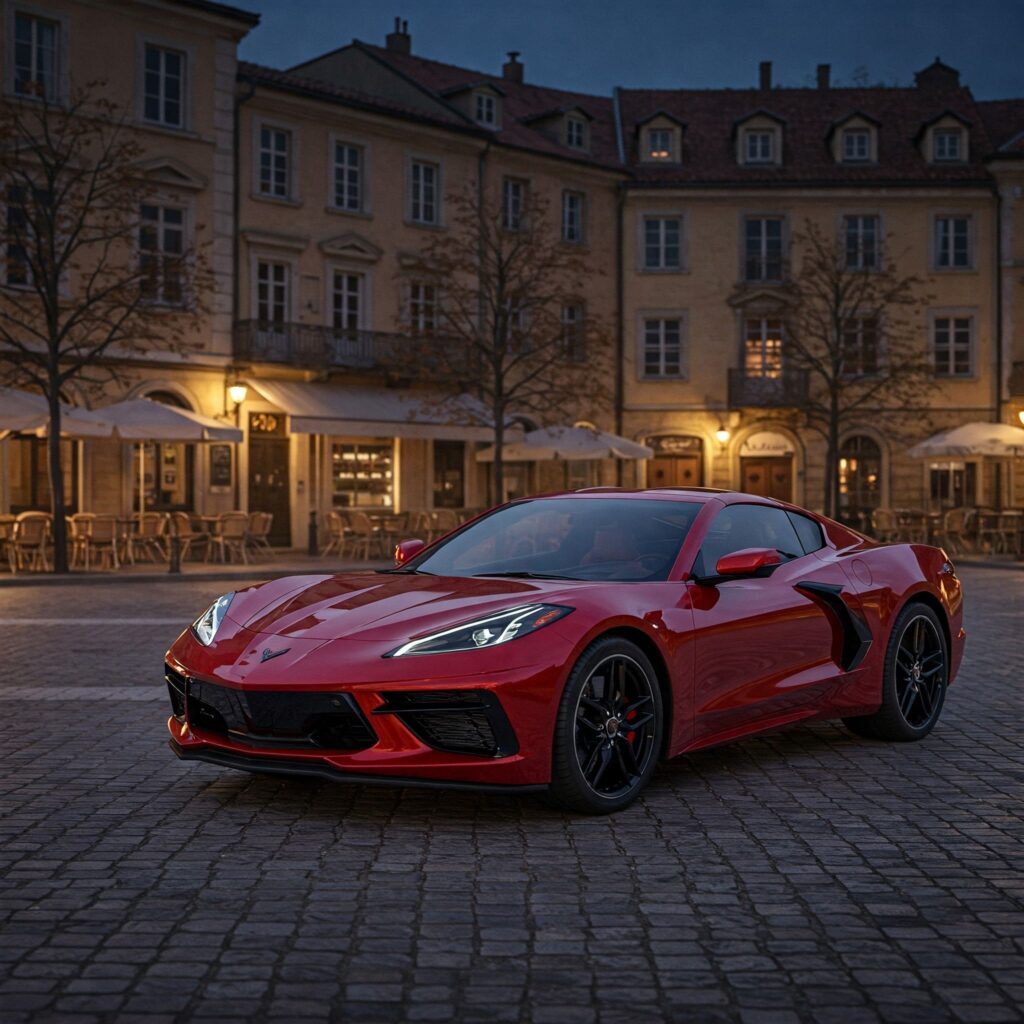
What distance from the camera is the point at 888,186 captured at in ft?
147

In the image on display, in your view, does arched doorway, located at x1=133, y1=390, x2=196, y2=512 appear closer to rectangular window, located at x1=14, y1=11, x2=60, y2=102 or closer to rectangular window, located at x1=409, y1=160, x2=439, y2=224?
rectangular window, located at x1=14, y1=11, x2=60, y2=102

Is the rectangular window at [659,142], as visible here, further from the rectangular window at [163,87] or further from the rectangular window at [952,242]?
the rectangular window at [163,87]

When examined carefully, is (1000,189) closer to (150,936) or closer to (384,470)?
(384,470)

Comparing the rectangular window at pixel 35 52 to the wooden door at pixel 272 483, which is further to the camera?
the wooden door at pixel 272 483

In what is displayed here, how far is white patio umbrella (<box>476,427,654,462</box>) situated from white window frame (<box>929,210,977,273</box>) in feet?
51.2

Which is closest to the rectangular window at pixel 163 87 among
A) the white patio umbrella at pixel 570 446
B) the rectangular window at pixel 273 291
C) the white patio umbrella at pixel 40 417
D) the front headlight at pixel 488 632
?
the rectangular window at pixel 273 291

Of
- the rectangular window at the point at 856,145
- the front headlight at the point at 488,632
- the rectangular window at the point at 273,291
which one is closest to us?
the front headlight at the point at 488,632

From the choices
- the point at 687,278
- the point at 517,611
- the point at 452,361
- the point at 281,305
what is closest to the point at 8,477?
the point at 281,305

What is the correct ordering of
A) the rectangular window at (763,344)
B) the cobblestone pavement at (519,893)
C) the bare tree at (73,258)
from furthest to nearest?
1. the rectangular window at (763,344)
2. the bare tree at (73,258)
3. the cobblestone pavement at (519,893)

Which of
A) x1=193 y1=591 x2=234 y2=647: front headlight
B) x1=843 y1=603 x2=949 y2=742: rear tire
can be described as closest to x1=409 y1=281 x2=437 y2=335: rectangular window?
x1=843 y1=603 x2=949 y2=742: rear tire

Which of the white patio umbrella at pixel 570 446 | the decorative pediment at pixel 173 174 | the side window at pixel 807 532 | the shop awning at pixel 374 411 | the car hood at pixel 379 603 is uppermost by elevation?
the decorative pediment at pixel 173 174

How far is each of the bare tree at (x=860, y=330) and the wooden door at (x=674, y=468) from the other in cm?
367

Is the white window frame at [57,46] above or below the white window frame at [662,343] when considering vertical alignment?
above

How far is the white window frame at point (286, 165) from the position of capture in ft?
113
